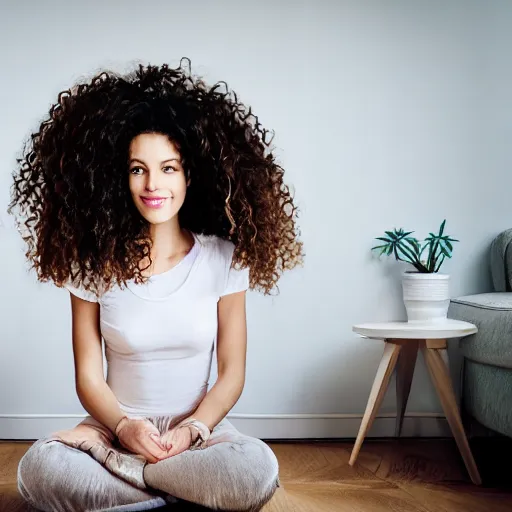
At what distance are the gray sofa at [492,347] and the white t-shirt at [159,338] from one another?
2.50 ft

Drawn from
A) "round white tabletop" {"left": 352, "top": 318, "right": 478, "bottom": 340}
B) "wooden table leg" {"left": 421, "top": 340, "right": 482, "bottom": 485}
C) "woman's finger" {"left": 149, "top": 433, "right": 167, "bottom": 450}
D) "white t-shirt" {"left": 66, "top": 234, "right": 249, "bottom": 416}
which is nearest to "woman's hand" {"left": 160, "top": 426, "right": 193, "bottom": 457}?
"woman's finger" {"left": 149, "top": 433, "right": 167, "bottom": 450}

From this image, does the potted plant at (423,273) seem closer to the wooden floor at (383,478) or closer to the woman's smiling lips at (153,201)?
the wooden floor at (383,478)

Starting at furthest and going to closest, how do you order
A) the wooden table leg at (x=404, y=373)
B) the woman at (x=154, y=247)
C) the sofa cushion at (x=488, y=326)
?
the wooden table leg at (x=404, y=373) → the sofa cushion at (x=488, y=326) → the woman at (x=154, y=247)

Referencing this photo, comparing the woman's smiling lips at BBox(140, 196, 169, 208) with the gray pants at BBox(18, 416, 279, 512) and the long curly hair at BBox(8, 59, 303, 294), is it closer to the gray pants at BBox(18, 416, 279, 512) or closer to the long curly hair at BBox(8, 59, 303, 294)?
the long curly hair at BBox(8, 59, 303, 294)

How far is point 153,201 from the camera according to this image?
60.2 inches

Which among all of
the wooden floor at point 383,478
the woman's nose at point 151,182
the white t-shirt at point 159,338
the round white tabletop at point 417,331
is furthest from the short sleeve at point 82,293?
the round white tabletop at point 417,331

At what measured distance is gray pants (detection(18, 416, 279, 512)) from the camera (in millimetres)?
1331

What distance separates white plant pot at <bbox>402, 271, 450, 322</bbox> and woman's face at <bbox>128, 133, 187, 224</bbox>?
2.86 ft

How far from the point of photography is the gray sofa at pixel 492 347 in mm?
1865

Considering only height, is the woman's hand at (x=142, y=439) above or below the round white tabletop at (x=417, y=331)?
below

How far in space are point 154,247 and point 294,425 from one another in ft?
2.96

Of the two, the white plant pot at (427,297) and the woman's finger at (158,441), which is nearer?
the woman's finger at (158,441)

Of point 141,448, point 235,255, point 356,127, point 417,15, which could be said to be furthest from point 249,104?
point 141,448

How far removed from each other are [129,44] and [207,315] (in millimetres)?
980
